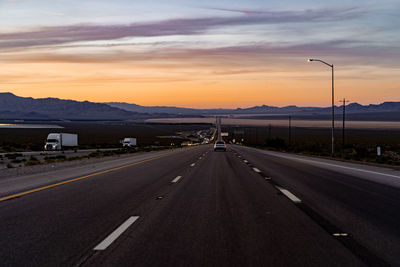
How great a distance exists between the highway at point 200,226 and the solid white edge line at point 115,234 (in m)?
0.02

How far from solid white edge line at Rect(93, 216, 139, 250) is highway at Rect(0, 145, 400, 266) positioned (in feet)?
0.06

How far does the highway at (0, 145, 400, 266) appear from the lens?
231 inches

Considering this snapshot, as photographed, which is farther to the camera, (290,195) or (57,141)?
(57,141)

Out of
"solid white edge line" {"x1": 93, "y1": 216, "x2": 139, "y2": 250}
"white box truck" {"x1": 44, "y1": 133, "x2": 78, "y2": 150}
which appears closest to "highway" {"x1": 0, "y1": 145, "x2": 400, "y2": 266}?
"solid white edge line" {"x1": 93, "y1": 216, "x2": 139, "y2": 250}

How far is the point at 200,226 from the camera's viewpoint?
25.5ft

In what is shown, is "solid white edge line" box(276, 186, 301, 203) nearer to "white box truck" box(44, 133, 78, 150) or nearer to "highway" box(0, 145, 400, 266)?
"highway" box(0, 145, 400, 266)

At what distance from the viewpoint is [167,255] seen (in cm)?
595

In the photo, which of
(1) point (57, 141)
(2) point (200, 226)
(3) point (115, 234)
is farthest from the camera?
(1) point (57, 141)

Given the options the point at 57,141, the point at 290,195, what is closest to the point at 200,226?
the point at 290,195

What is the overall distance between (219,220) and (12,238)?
359 centimetres

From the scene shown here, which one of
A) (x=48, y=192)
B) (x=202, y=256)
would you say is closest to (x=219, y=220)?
(x=202, y=256)

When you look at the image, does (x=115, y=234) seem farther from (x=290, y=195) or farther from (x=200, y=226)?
(x=290, y=195)

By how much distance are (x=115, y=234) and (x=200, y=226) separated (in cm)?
150

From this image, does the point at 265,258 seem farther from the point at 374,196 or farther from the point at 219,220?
the point at 374,196
